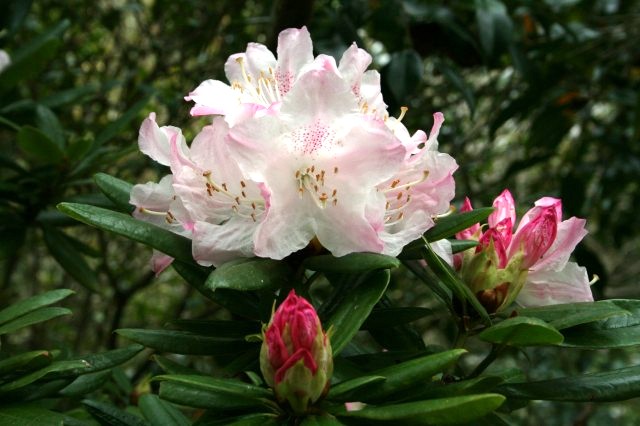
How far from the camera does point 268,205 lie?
670 mm

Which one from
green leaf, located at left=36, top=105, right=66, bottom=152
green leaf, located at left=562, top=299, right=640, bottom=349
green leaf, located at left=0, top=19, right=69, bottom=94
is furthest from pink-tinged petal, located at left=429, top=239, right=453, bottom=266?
green leaf, located at left=0, top=19, right=69, bottom=94

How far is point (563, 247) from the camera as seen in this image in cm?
78

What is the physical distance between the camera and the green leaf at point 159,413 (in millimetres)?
804

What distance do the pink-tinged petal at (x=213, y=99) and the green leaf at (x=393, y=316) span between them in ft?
0.85

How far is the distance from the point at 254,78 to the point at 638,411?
12.1 feet

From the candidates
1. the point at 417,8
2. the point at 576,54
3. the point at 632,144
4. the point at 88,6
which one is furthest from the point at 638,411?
the point at 88,6

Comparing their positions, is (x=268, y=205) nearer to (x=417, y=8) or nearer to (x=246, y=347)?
(x=246, y=347)

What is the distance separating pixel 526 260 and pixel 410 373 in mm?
234

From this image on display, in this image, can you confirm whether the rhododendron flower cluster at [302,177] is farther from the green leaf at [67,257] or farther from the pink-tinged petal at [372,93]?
the green leaf at [67,257]

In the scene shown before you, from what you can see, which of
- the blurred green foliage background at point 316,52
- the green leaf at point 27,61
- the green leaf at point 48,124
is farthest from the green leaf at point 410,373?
the green leaf at point 27,61

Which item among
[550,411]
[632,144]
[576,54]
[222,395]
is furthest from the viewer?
[550,411]

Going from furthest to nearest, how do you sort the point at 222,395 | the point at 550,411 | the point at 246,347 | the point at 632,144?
the point at 550,411
the point at 632,144
the point at 246,347
the point at 222,395

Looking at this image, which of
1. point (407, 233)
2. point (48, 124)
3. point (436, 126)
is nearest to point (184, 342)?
point (407, 233)

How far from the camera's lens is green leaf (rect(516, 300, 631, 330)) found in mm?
650
